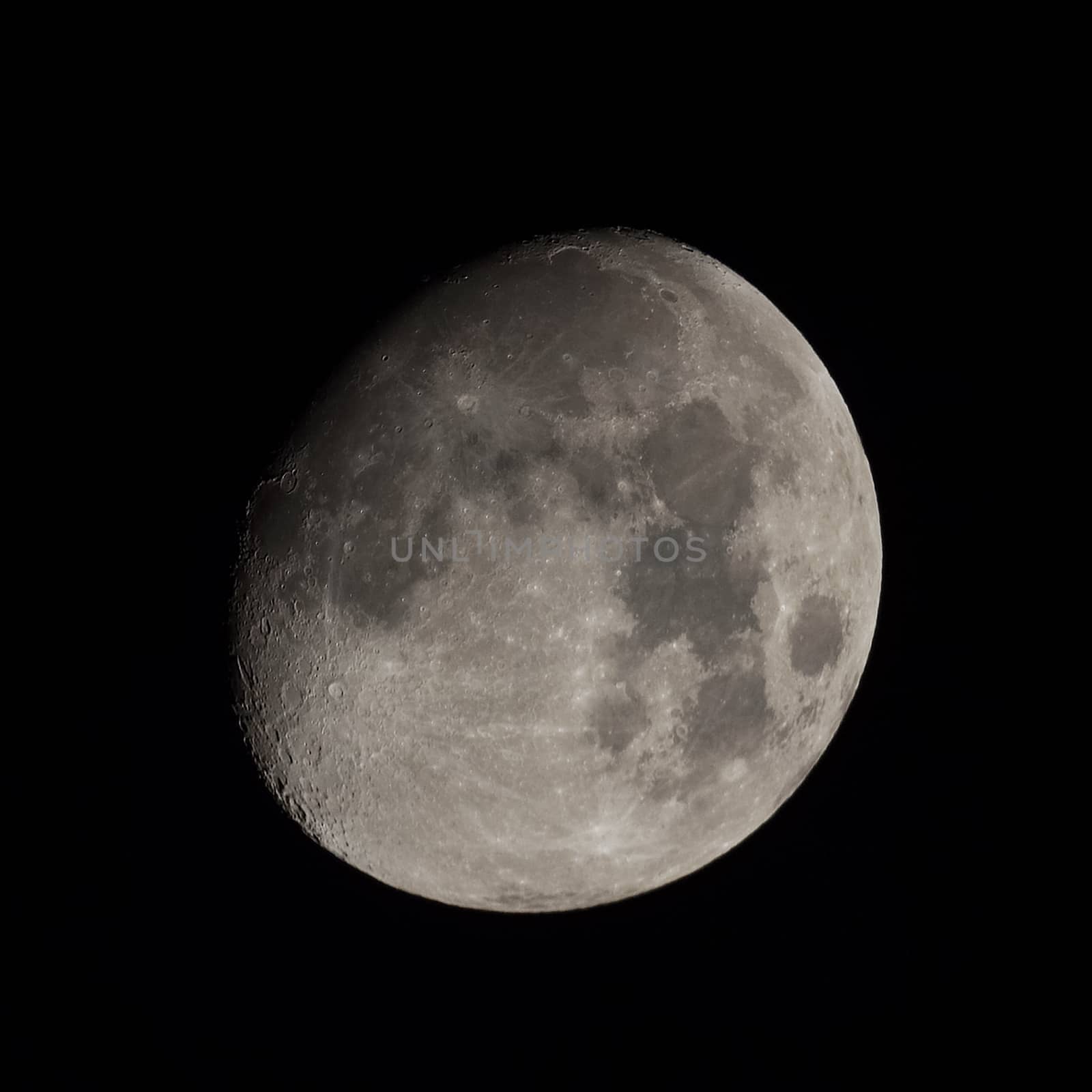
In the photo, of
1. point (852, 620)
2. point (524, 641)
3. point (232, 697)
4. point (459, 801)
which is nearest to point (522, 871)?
point (459, 801)

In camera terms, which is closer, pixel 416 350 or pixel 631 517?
pixel 631 517

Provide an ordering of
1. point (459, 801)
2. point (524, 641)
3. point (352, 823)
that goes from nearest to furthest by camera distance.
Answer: point (524, 641)
point (459, 801)
point (352, 823)

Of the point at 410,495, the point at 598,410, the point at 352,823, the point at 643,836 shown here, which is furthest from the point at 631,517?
the point at 352,823

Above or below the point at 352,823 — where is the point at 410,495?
above

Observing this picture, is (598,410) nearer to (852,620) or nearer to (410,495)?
(410,495)

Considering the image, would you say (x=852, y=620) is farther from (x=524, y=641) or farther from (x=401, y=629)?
(x=401, y=629)

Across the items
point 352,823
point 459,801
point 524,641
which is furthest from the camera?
point 352,823

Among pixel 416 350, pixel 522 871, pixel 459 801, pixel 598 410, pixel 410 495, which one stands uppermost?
pixel 416 350
